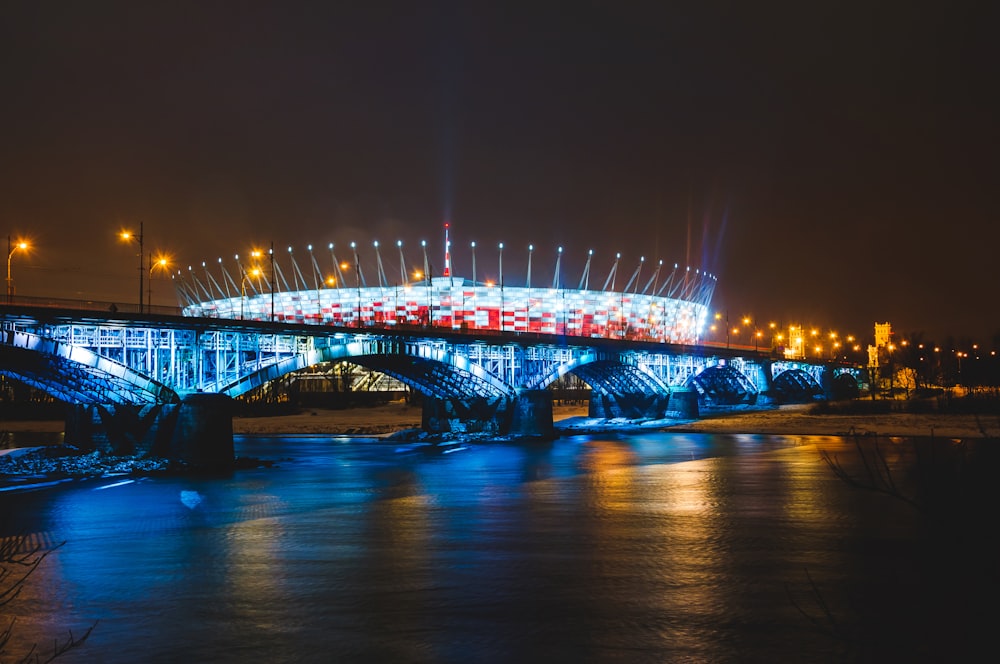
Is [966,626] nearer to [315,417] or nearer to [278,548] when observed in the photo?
[278,548]

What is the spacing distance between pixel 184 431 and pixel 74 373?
282 inches

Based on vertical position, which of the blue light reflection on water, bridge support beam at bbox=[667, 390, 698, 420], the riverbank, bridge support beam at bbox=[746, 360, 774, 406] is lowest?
the blue light reflection on water

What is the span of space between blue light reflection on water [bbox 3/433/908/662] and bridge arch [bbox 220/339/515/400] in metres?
10.5

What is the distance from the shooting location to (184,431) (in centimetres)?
5122

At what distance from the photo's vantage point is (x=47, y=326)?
156 feet

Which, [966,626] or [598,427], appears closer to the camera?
[966,626]

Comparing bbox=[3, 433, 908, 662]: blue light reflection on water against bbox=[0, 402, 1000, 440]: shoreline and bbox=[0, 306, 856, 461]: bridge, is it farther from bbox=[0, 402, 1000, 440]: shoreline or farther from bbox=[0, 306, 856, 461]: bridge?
bbox=[0, 402, 1000, 440]: shoreline

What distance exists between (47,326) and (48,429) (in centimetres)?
5983

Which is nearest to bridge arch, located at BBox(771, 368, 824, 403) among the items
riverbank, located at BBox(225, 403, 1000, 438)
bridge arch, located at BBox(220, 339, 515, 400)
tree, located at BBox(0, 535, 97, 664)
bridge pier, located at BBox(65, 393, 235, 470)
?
riverbank, located at BBox(225, 403, 1000, 438)

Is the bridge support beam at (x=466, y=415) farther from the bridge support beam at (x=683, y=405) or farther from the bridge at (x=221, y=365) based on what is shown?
the bridge support beam at (x=683, y=405)

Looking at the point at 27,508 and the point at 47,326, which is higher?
the point at 47,326

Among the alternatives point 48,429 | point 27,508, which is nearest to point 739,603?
point 27,508

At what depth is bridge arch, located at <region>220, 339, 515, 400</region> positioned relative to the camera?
5828 centimetres

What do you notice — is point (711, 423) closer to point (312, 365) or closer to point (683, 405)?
point (683, 405)
